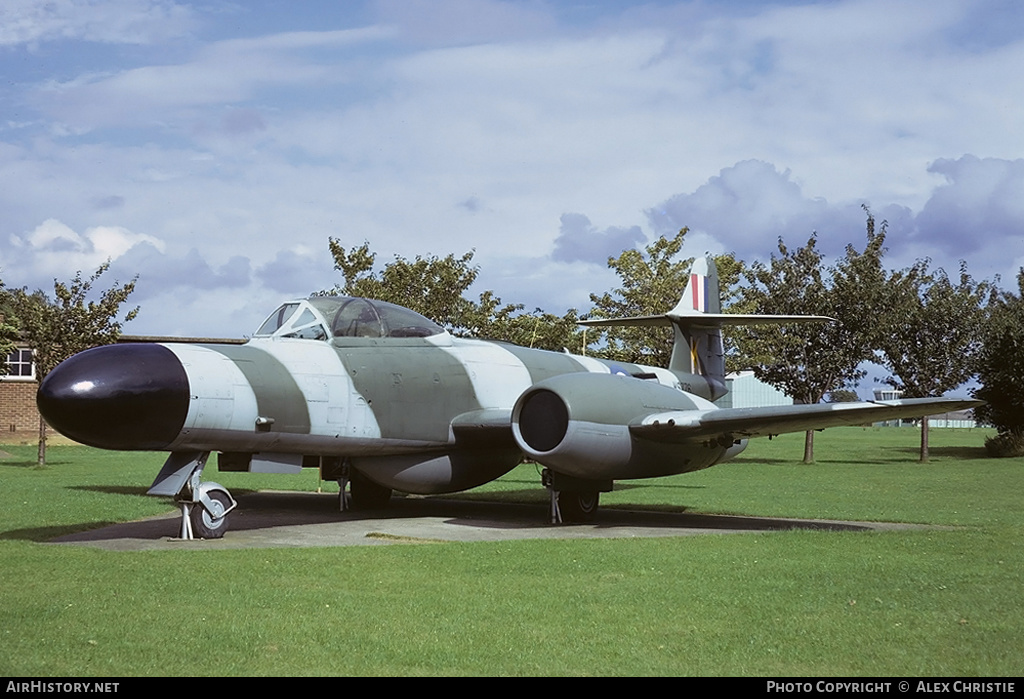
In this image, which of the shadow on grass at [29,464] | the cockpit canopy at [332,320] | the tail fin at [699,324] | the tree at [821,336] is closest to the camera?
the cockpit canopy at [332,320]

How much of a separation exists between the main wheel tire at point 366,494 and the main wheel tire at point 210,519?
4685 mm

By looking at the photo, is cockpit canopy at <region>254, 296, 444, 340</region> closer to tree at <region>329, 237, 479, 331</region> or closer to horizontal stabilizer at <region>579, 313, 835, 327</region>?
horizontal stabilizer at <region>579, 313, 835, 327</region>

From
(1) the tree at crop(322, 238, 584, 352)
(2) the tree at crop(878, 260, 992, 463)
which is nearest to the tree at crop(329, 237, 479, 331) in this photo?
(1) the tree at crop(322, 238, 584, 352)

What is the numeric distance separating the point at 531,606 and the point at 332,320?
21.8 feet

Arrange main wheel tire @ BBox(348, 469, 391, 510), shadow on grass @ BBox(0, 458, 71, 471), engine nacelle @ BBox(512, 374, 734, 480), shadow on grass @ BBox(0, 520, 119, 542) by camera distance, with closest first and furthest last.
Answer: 1. shadow on grass @ BBox(0, 520, 119, 542)
2. engine nacelle @ BBox(512, 374, 734, 480)
3. main wheel tire @ BBox(348, 469, 391, 510)
4. shadow on grass @ BBox(0, 458, 71, 471)

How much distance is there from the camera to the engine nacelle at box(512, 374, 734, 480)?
13164 mm

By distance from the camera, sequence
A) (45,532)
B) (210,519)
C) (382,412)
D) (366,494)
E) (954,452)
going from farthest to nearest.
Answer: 1. (954,452)
2. (366,494)
3. (382,412)
4. (45,532)
5. (210,519)

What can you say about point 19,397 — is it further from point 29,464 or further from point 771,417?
point 771,417

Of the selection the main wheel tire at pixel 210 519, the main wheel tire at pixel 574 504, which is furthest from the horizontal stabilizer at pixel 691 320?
the main wheel tire at pixel 210 519

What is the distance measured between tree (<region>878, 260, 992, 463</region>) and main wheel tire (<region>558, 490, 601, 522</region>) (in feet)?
73.1

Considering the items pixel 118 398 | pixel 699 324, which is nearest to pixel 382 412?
pixel 118 398

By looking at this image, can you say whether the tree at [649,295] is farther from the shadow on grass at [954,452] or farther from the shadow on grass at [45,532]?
the shadow on grass at [45,532]

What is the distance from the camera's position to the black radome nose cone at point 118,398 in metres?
10.7

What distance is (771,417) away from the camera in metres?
13.5
